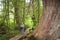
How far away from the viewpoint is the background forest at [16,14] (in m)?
5.18

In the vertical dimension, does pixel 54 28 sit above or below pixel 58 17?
below

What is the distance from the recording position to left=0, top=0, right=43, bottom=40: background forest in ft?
17.0

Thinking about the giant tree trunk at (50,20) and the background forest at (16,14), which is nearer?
the giant tree trunk at (50,20)

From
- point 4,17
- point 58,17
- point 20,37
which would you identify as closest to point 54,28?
point 58,17

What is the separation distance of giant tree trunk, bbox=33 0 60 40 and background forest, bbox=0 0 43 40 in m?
1.05

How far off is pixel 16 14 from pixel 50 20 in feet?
5.58

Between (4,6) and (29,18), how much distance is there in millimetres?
1130

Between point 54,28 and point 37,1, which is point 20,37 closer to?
point 54,28

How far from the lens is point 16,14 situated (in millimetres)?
5520

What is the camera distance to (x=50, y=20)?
13.7 feet

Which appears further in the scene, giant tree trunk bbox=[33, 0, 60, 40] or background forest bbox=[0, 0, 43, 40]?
background forest bbox=[0, 0, 43, 40]

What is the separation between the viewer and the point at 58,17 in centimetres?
412

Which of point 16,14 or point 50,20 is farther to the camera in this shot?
point 16,14

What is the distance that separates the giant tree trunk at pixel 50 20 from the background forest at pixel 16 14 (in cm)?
105
